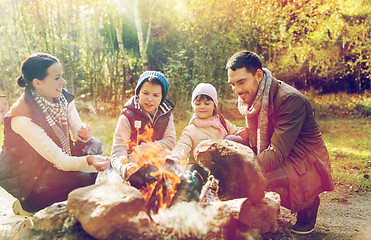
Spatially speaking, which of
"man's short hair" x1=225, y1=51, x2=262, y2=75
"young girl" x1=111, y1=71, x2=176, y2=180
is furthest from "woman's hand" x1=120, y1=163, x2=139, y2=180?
"man's short hair" x1=225, y1=51, x2=262, y2=75

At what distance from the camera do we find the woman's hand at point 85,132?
3392 millimetres

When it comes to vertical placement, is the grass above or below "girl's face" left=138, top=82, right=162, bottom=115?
below

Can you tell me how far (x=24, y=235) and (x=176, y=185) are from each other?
1322mm

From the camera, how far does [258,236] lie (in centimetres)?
248

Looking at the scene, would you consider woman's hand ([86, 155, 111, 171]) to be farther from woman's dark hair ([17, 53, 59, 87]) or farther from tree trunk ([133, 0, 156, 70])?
tree trunk ([133, 0, 156, 70])

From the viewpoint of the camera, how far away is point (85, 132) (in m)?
3.42

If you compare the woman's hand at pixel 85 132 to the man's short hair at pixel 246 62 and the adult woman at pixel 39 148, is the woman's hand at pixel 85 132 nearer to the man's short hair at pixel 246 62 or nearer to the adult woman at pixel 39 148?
the adult woman at pixel 39 148

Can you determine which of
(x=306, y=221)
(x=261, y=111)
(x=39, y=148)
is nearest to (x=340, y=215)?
(x=306, y=221)

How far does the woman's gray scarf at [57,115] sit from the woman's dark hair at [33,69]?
14 cm

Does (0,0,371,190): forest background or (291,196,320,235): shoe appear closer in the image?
(291,196,320,235): shoe

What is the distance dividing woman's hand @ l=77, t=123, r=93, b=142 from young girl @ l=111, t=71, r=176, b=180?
29 cm

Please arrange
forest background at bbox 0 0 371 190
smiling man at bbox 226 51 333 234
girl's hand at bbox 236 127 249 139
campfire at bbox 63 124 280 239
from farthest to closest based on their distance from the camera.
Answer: forest background at bbox 0 0 371 190
girl's hand at bbox 236 127 249 139
smiling man at bbox 226 51 333 234
campfire at bbox 63 124 280 239

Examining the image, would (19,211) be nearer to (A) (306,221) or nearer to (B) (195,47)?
(A) (306,221)

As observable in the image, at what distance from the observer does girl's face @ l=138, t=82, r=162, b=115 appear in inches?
139
